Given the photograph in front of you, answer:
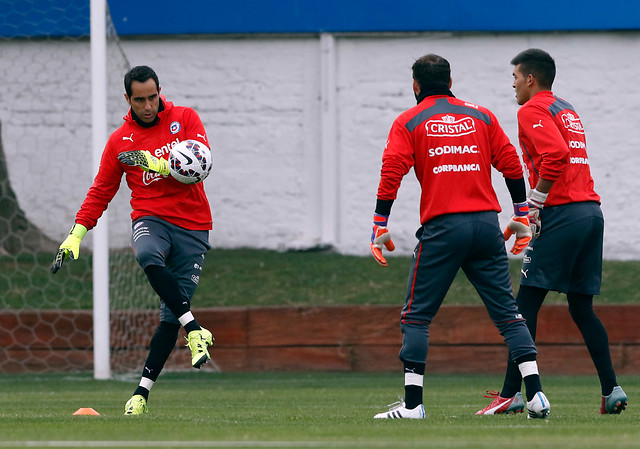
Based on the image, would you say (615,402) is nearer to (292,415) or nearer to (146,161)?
(292,415)

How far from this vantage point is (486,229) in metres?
6.18

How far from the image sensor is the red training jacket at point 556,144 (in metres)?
6.54

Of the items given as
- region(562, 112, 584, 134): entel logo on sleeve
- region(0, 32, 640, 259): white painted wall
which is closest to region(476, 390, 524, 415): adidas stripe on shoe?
region(562, 112, 584, 134): entel logo on sleeve

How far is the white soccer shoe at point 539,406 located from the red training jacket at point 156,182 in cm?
224

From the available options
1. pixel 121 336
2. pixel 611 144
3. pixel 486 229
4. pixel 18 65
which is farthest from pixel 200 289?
pixel 486 229

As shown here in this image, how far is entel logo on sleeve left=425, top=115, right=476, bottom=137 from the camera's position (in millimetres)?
6156

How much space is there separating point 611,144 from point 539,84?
25.5 ft

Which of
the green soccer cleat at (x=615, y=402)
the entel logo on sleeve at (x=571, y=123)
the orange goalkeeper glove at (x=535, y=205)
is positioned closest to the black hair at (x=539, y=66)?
the entel logo on sleeve at (x=571, y=123)

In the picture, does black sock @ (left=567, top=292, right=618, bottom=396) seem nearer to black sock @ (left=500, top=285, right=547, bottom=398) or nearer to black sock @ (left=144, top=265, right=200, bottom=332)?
black sock @ (left=500, top=285, right=547, bottom=398)

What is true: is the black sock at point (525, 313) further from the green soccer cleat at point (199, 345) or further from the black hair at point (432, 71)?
the green soccer cleat at point (199, 345)

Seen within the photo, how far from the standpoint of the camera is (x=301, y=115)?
14.6 meters

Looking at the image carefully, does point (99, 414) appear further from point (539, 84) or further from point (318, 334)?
point (318, 334)

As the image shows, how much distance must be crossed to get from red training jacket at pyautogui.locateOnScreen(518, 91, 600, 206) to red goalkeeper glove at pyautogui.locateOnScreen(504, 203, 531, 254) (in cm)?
25

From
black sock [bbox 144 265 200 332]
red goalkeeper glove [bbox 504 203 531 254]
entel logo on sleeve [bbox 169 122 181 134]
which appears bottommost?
black sock [bbox 144 265 200 332]
